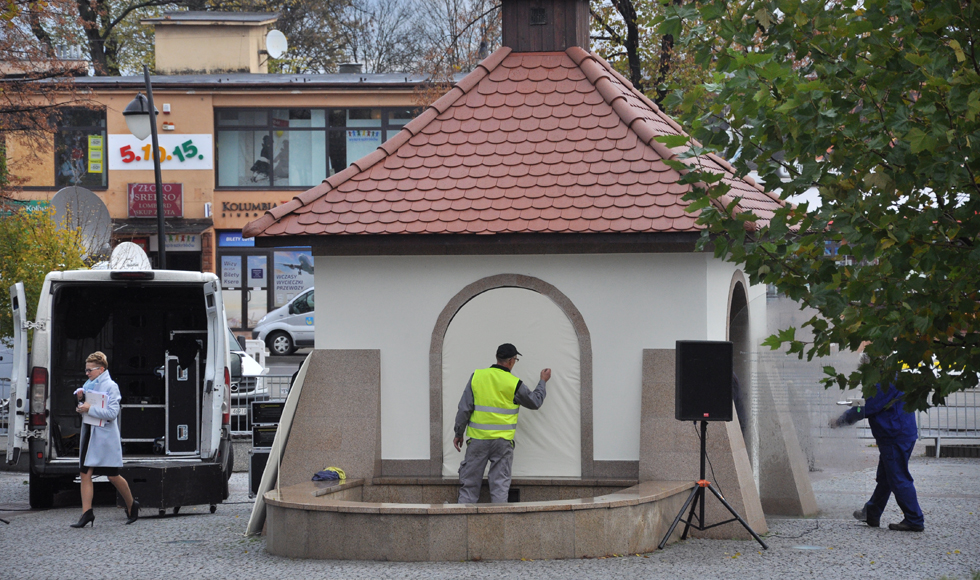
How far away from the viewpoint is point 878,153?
5.56 meters

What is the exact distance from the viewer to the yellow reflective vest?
10328mm

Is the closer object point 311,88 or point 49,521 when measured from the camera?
point 49,521

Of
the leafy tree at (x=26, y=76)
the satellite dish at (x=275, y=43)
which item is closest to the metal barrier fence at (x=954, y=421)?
the leafy tree at (x=26, y=76)

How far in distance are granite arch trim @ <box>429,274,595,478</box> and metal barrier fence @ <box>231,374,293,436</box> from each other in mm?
5288

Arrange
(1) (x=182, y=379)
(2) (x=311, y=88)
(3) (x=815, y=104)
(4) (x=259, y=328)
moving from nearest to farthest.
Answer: (3) (x=815, y=104) → (1) (x=182, y=379) → (4) (x=259, y=328) → (2) (x=311, y=88)

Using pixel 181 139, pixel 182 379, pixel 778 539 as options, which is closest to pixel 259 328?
pixel 181 139

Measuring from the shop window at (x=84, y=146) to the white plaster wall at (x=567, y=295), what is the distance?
76.6 feet

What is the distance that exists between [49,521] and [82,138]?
2358cm

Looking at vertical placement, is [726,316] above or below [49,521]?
above

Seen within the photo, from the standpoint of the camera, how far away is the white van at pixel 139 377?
1141cm

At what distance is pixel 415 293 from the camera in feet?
37.0

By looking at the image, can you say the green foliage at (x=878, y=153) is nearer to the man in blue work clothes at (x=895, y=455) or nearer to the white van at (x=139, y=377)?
the man in blue work clothes at (x=895, y=455)

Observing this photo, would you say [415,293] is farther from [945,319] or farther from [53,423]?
[945,319]

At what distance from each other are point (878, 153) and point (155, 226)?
95.4 ft
